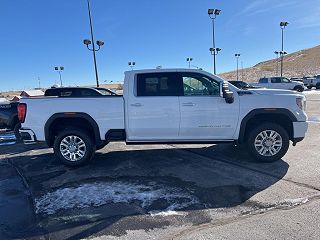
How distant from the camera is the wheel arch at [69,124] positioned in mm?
6223

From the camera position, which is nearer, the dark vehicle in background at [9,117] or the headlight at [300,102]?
the headlight at [300,102]

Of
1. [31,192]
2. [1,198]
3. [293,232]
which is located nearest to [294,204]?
[293,232]

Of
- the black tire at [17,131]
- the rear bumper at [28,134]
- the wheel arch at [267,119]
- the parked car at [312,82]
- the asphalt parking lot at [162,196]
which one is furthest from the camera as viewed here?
the parked car at [312,82]

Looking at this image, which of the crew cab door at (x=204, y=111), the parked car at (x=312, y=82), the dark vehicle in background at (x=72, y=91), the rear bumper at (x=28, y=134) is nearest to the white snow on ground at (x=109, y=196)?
the crew cab door at (x=204, y=111)

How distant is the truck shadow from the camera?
3871 millimetres

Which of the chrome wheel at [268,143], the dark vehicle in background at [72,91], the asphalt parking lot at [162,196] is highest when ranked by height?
the dark vehicle in background at [72,91]

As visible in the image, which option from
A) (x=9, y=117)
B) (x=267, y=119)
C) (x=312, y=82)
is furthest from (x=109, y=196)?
(x=312, y=82)

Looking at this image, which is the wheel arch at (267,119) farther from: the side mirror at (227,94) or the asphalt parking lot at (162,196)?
the asphalt parking lot at (162,196)

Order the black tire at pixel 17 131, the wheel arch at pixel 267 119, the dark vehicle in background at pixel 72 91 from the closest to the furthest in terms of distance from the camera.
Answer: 1. the wheel arch at pixel 267 119
2. the black tire at pixel 17 131
3. the dark vehicle in background at pixel 72 91

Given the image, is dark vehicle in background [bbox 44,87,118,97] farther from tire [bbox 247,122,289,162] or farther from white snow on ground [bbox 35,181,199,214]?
white snow on ground [bbox 35,181,199,214]

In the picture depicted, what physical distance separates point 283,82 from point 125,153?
27809 millimetres

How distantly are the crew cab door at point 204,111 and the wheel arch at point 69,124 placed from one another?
1.80 meters

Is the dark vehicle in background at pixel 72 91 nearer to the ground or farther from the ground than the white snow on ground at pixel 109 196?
farther from the ground

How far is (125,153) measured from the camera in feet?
24.8
